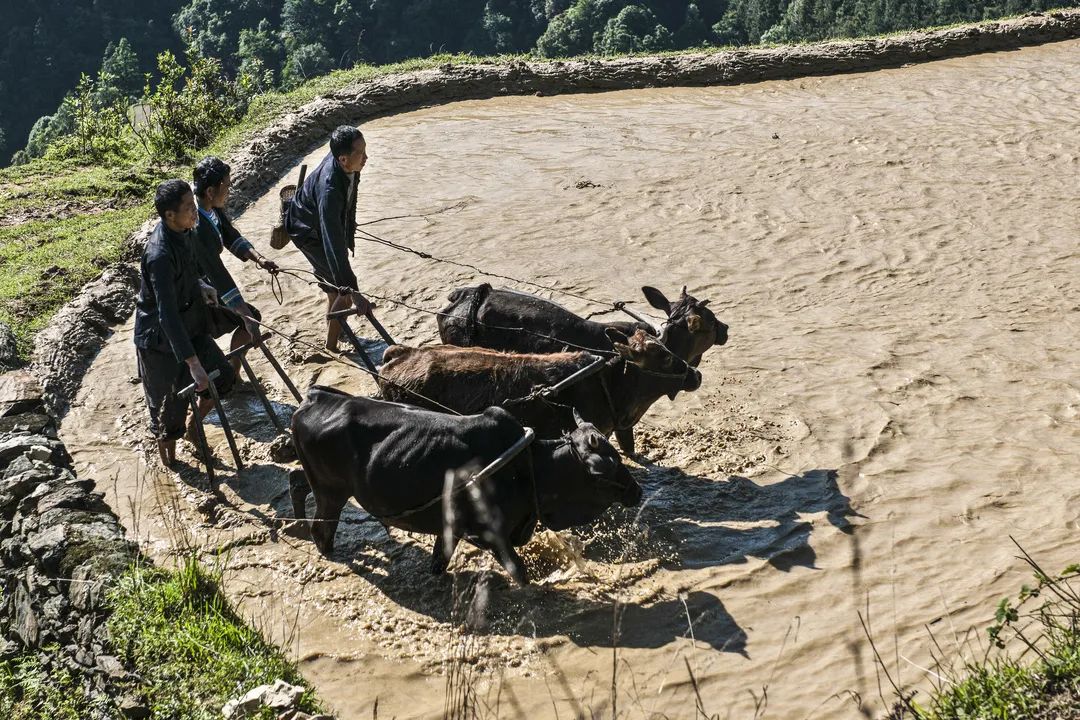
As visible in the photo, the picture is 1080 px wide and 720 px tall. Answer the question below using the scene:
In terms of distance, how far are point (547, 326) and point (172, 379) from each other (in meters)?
2.89

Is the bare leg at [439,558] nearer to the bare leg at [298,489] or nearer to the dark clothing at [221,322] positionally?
the bare leg at [298,489]

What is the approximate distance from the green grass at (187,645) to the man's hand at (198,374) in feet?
4.60

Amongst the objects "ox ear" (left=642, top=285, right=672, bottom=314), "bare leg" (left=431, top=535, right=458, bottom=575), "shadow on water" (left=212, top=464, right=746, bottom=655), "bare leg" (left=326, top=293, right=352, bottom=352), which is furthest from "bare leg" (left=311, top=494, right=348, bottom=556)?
"bare leg" (left=326, top=293, right=352, bottom=352)

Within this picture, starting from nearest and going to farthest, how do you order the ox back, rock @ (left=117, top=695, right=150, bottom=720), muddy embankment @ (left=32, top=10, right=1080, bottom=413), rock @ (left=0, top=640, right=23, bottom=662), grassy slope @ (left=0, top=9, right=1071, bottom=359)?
rock @ (left=117, top=695, right=150, bottom=720) < rock @ (left=0, top=640, right=23, bottom=662) < the ox back < grassy slope @ (left=0, top=9, right=1071, bottom=359) < muddy embankment @ (left=32, top=10, right=1080, bottom=413)

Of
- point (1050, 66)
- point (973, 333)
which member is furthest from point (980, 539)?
point (1050, 66)

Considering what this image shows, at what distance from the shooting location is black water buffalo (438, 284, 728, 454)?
295 inches

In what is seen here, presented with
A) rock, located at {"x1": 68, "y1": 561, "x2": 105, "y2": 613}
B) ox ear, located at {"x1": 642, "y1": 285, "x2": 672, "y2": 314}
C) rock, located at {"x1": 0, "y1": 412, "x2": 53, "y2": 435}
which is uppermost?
ox ear, located at {"x1": 642, "y1": 285, "x2": 672, "y2": 314}

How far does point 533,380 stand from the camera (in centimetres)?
674

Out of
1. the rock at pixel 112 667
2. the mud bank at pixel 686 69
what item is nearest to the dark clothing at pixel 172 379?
the rock at pixel 112 667

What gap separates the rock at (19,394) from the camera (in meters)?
8.47

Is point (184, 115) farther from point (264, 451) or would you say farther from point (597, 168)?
point (264, 451)

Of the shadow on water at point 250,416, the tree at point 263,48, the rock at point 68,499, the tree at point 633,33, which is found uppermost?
the rock at point 68,499

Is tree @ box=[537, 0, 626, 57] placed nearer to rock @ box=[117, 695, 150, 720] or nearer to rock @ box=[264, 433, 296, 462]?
rock @ box=[264, 433, 296, 462]

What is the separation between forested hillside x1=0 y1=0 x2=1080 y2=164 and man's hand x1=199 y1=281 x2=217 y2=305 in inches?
1684
